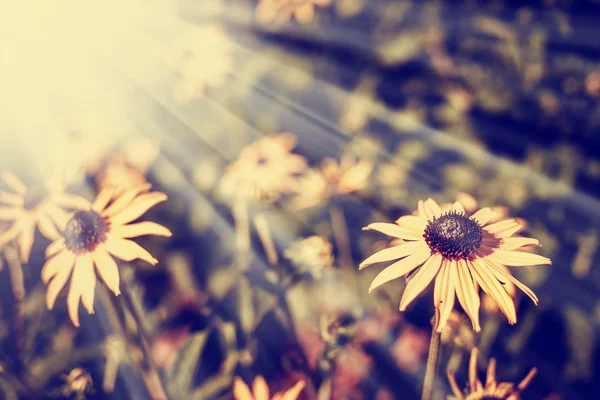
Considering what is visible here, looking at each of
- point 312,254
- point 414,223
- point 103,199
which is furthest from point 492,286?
point 103,199

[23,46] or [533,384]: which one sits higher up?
[23,46]

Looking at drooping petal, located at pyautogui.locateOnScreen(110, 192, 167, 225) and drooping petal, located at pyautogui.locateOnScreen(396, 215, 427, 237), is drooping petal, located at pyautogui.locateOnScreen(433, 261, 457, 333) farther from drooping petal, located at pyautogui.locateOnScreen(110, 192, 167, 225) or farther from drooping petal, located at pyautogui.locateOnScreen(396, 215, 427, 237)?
drooping petal, located at pyautogui.locateOnScreen(110, 192, 167, 225)

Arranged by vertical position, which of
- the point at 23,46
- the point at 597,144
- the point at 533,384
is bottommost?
the point at 533,384

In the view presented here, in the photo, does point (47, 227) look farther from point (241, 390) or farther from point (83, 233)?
point (241, 390)

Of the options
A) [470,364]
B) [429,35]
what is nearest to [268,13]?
[429,35]

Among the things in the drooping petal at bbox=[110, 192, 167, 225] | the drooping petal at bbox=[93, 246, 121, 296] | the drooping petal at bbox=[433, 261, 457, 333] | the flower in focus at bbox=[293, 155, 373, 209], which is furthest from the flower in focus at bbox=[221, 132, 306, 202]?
the drooping petal at bbox=[433, 261, 457, 333]

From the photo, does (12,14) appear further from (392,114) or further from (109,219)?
(392,114)
